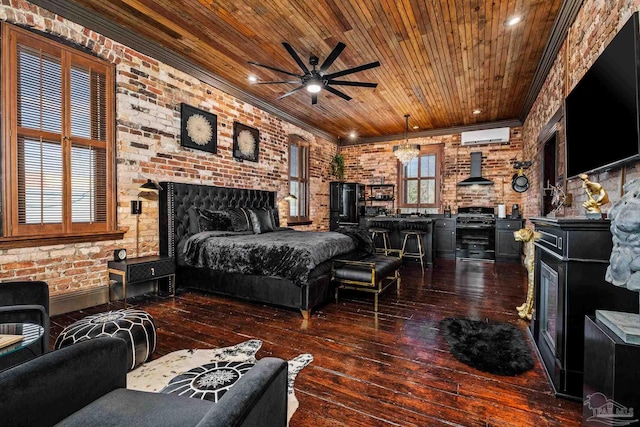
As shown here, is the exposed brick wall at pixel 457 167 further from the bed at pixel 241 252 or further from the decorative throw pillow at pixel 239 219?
the decorative throw pillow at pixel 239 219

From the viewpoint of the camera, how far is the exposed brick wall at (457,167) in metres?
7.02

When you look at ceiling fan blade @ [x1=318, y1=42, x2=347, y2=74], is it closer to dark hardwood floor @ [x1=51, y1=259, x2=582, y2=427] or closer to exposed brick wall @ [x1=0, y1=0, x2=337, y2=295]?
exposed brick wall @ [x1=0, y1=0, x2=337, y2=295]

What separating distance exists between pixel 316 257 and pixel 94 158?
2.70 meters

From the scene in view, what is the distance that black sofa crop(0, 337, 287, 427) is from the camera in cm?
76

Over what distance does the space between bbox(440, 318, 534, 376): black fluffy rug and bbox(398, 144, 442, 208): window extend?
532cm

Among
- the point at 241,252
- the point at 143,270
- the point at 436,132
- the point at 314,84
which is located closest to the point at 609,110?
the point at 314,84

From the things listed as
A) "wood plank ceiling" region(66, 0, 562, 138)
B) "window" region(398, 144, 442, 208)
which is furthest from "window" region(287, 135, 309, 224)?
"window" region(398, 144, 442, 208)

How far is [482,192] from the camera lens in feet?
23.9

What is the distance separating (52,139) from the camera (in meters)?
2.99

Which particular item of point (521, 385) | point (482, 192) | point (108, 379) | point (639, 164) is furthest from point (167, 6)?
point (482, 192)

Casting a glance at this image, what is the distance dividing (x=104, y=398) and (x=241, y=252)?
96.9 inches

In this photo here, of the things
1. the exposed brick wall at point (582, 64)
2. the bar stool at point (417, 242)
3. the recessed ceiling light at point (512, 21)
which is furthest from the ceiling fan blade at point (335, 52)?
the bar stool at point (417, 242)

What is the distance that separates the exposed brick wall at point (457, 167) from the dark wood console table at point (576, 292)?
5.91 m

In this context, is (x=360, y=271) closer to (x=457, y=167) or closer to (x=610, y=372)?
(x=610, y=372)
